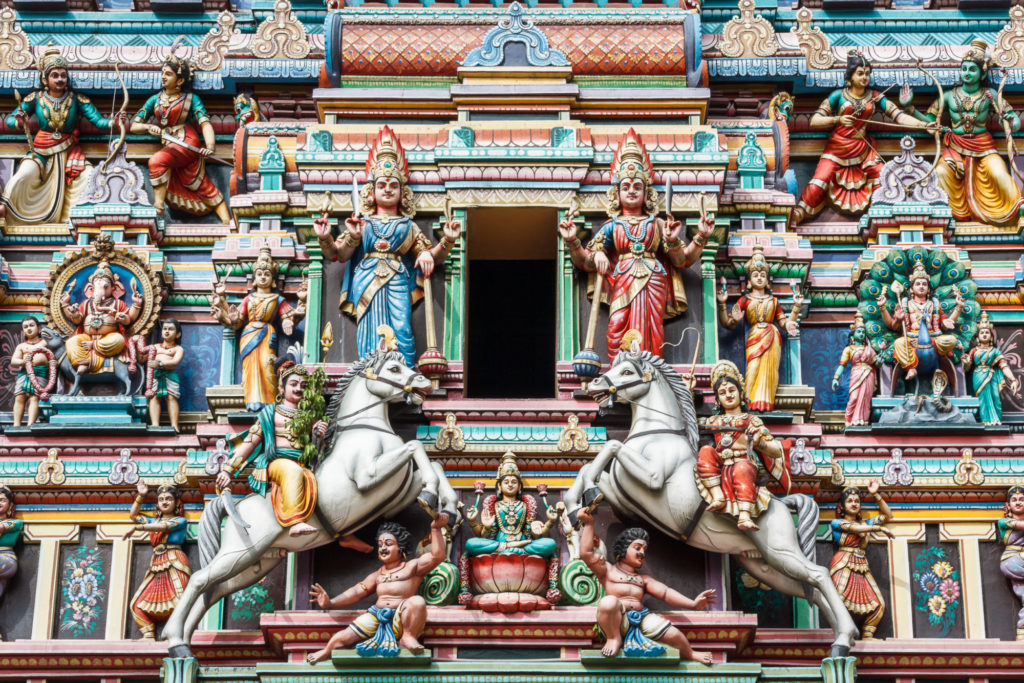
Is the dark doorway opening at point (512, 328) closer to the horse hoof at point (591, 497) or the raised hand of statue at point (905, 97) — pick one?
the raised hand of statue at point (905, 97)

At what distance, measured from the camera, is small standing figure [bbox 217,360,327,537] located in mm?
29578

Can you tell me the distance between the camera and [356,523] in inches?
1179

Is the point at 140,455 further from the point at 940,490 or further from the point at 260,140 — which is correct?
the point at 940,490

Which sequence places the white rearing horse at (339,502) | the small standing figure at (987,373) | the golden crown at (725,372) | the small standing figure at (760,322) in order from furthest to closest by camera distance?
1. the small standing figure at (987,373)
2. the small standing figure at (760,322)
3. the golden crown at (725,372)
4. the white rearing horse at (339,502)

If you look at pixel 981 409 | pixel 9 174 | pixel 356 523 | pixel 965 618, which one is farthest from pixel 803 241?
pixel 9 174

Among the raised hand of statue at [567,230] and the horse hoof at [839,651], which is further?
the raised hand of statue at [567,230]

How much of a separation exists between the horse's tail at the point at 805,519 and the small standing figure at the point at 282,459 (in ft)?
19.7

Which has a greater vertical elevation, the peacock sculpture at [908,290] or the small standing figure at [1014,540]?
the peacock sculpture at [908,290]

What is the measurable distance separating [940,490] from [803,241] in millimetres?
4227

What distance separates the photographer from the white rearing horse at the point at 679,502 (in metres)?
29.6

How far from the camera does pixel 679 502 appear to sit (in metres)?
29.8

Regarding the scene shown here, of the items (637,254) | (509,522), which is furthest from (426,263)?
(509,522)

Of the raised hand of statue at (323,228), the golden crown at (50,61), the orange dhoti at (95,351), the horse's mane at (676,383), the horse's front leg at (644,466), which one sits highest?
the golden crown at (50,61)

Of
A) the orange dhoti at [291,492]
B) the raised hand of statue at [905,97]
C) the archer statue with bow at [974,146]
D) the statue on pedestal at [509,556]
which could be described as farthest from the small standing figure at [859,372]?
the orange dhoti at [291,492]
